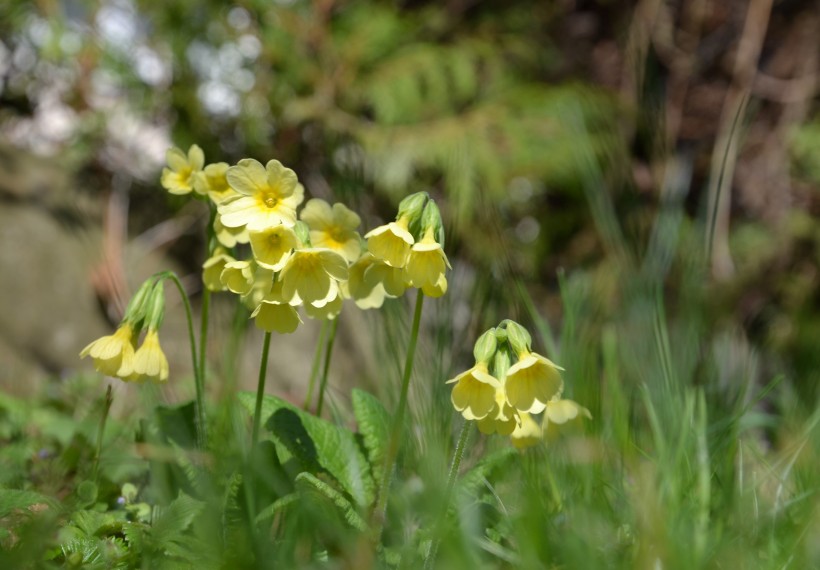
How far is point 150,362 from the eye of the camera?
1.13m

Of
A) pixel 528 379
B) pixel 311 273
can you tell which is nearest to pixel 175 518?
pixel 311 273

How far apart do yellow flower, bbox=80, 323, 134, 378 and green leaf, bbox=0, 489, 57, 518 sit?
6.7 inches

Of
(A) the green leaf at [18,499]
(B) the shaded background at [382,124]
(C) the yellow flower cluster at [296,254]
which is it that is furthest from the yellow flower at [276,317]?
(B) the shaded background at [382,124]

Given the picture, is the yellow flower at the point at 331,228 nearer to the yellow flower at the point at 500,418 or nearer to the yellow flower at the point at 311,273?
the yellow flower at the point at 311,273

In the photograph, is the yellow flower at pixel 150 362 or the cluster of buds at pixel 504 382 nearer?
the cluster of buds at pixel 504 382

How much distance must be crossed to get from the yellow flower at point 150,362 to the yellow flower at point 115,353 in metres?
0.01

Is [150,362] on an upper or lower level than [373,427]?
upper

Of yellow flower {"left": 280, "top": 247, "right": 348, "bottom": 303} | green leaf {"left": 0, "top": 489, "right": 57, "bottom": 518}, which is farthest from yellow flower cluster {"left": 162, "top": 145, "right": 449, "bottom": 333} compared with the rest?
green leaf {"left": 0, "top": 489, "right": 57, "bottom": 518}

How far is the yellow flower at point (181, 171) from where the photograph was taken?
1238 millimetres

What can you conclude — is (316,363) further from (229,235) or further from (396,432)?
(396,432)

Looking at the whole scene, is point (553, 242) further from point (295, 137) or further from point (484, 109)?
point (295, 137)

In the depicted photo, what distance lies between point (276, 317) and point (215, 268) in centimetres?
18

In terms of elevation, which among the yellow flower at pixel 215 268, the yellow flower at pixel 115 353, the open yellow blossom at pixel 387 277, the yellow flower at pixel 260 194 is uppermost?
the yellow flower at pixel 260 194

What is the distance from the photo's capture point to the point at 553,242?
3.68m
